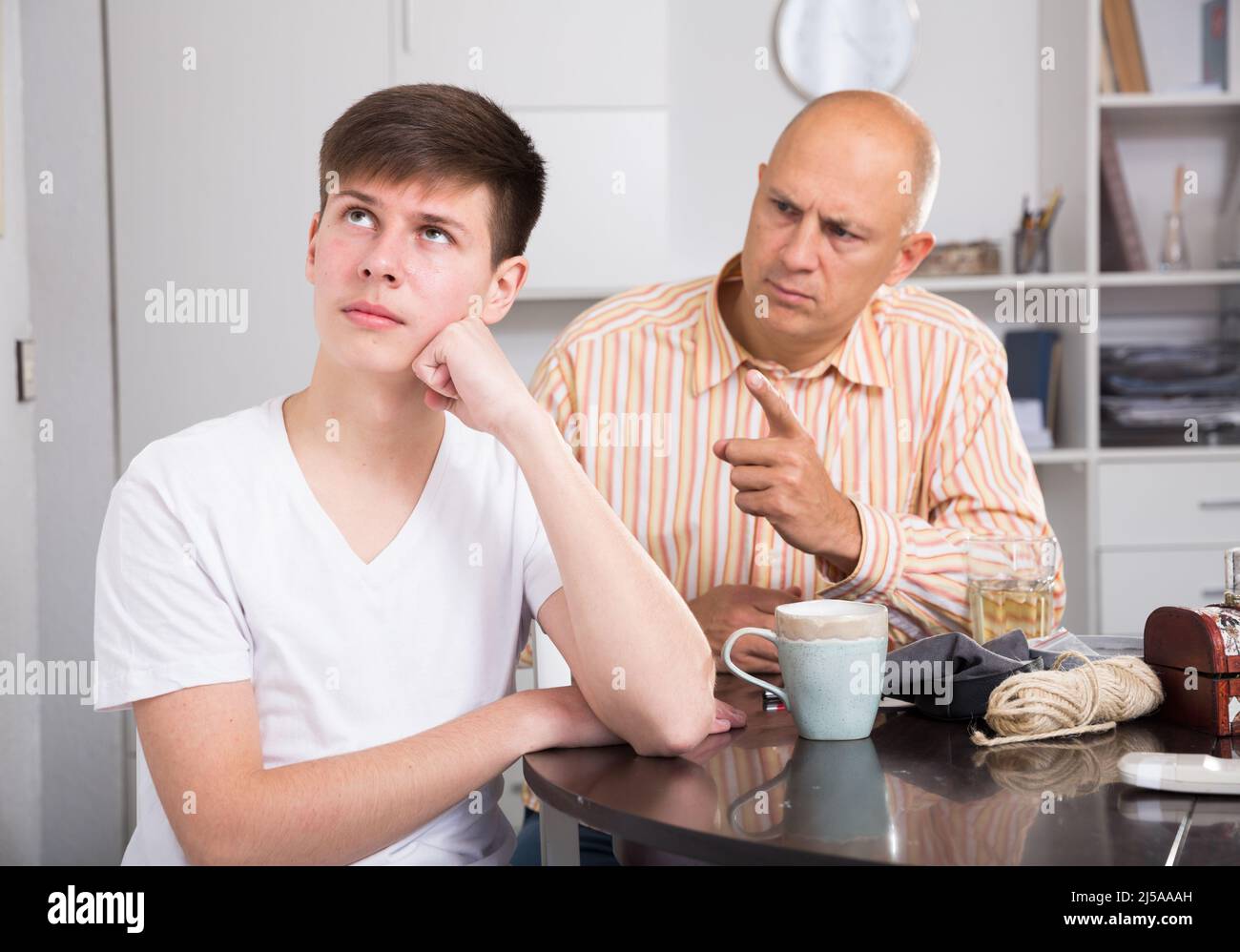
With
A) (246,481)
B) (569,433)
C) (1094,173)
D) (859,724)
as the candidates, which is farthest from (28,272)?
(1094,173)

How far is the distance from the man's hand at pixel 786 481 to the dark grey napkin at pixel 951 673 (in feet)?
0.99

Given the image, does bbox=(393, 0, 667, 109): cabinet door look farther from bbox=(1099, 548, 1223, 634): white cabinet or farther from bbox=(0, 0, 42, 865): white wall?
bbox=(1099, 548, 1223, 634): white cabinet

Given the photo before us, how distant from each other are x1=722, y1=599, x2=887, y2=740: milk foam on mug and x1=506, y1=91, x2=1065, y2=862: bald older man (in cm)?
64

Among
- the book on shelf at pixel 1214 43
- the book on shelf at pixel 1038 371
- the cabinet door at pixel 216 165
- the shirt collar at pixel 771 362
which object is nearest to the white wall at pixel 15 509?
the cabinet door at pixel 216 165

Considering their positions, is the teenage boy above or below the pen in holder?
below

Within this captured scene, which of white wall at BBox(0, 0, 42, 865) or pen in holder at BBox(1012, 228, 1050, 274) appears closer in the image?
white wall at BBox(0, 0, 42, 865)

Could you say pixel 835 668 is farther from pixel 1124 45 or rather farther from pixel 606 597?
pixel 1124 45

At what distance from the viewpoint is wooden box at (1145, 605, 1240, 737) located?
1083 millimetres

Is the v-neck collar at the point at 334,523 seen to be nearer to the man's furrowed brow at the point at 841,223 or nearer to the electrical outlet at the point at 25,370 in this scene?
the man's furrowed brow at the point at 841,223

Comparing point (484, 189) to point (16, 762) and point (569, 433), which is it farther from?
point (16, 762)

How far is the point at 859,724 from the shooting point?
1091mm

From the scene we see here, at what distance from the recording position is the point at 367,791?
1.06 metres

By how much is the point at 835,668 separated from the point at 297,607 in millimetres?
500

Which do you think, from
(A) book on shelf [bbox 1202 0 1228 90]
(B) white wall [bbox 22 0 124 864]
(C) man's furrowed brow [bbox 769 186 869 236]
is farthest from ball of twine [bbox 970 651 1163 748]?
(A) book on shelf [bbox 1202 0 1228 90]
